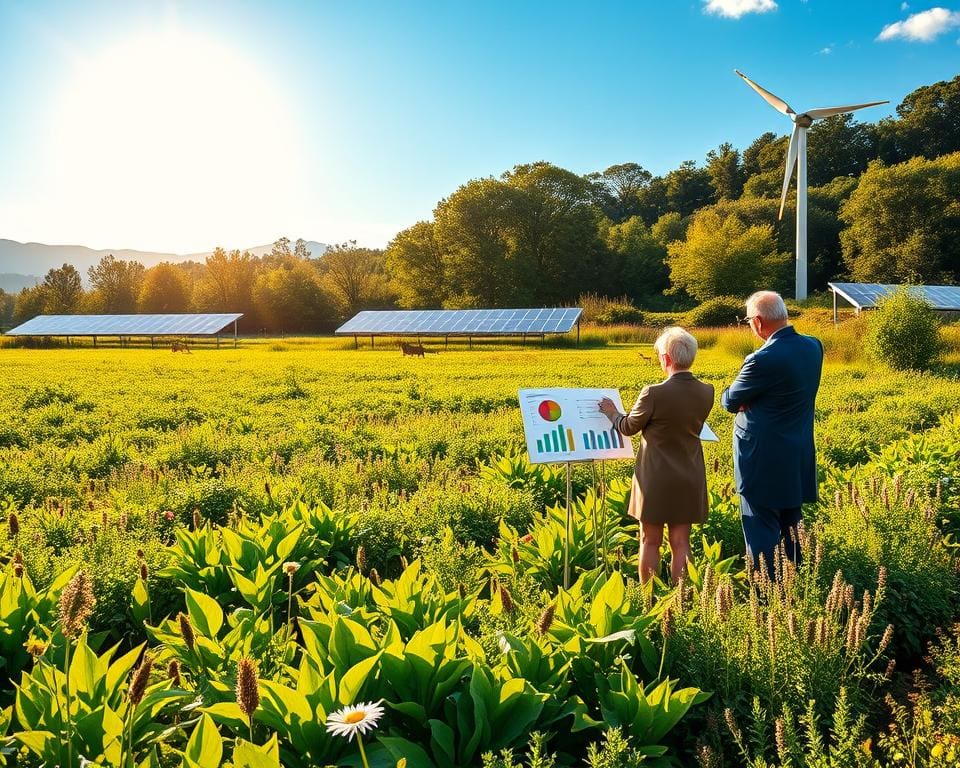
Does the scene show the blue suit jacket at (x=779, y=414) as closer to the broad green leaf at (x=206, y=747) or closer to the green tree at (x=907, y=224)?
the broad green leaf at (x=206, y=747)

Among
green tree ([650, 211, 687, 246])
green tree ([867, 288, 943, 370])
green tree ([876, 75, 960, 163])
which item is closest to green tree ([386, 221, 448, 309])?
green tree ([650, 211, 687, 246])

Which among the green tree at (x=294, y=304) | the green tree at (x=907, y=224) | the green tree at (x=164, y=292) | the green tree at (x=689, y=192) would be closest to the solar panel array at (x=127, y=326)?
the green tree at (x=294, y=304)

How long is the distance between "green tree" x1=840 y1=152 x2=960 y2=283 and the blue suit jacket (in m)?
61.4

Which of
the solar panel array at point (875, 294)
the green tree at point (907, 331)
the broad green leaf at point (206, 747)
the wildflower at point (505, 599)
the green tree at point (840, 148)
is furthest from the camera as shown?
the green tree at point (840, 148)

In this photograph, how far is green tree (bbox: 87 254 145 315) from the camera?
82125 mm

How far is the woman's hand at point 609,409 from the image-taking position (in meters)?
4.72

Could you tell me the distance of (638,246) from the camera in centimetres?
7119

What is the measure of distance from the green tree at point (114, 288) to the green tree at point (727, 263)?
6622 centimetres

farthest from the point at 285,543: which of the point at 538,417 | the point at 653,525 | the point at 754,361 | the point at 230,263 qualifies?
the point at 230,263

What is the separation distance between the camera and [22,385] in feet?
61.9

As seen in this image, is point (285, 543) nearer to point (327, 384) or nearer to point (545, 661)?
point (545, 661)

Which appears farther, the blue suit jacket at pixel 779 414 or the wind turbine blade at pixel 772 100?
the wind turbine blade at pixel 772 100

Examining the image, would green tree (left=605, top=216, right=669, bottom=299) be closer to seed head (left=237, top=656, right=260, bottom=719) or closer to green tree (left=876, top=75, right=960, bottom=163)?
green tree (left=876, top=75, right=960, bottom=163)

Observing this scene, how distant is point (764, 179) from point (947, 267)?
89.4 feet
